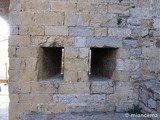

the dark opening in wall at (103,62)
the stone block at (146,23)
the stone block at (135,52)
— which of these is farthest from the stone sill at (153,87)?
the stone block at (146,23)

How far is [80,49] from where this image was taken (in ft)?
12.3

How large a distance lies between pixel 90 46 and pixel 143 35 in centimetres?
81

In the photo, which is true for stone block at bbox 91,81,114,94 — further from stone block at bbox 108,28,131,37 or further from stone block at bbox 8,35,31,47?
stone block at bbox 8,35,31,47

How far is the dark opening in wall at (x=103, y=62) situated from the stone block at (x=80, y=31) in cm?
48

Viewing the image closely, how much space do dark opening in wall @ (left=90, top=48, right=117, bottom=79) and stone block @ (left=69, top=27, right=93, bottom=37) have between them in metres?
0.48

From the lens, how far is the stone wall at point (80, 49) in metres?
3.70

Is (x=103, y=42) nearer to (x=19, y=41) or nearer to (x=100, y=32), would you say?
(x=100, y=32)

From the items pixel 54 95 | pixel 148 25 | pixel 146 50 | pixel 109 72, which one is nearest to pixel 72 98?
pixel 54 95

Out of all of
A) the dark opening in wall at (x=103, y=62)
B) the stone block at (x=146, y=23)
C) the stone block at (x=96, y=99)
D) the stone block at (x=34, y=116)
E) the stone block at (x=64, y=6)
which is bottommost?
the stone block at (x=34, y=116)

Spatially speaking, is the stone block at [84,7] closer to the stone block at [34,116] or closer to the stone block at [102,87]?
the stone block at [102,87]

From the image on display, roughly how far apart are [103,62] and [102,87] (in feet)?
2.23

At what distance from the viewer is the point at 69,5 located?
371cm

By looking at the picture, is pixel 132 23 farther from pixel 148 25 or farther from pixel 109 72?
pixel 109 72

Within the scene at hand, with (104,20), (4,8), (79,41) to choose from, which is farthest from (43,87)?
(4,8)
